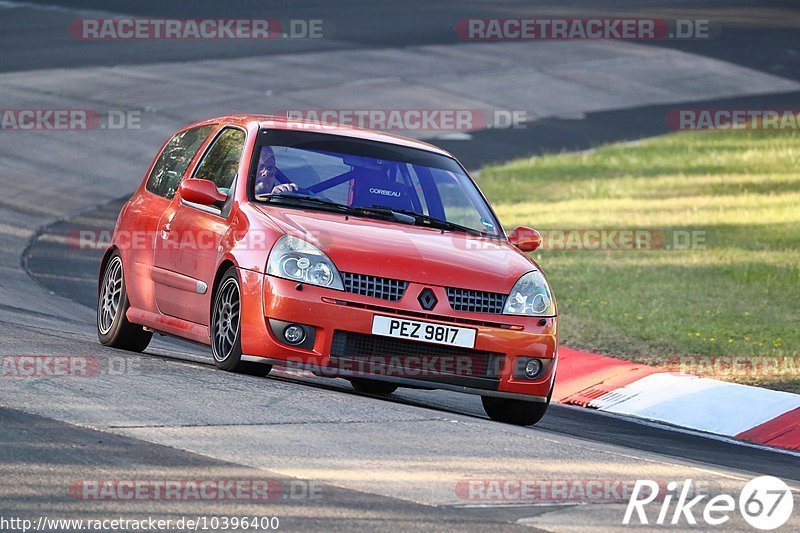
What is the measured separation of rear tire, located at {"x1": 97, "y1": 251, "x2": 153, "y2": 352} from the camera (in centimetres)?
1066

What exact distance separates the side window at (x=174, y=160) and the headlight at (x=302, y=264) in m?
1.84

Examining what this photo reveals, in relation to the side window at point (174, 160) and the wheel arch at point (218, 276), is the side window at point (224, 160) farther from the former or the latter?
the wheel arch at point (218, 276)

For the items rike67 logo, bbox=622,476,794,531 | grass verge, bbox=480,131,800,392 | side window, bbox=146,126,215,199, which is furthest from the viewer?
grass verge, bbox=480,131,800,392

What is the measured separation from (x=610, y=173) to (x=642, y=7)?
19.1 meters

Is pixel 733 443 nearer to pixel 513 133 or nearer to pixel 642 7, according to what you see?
pixel 513 133

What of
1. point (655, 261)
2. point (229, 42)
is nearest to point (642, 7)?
point (229, 42)

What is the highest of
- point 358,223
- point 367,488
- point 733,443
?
point 358,223

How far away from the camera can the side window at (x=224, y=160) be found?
394 inches

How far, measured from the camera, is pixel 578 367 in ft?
41.7

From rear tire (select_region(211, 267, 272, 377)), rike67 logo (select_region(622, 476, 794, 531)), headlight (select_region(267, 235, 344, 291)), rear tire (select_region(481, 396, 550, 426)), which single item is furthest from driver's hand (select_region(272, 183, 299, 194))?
rike67 logo (select_region(622, 476, 794, 531))

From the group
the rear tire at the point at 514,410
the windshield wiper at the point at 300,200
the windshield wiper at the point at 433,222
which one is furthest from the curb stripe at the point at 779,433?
the windshield wiper at the point at 300,200

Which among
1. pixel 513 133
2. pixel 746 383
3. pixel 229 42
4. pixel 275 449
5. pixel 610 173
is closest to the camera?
pixel 275 449

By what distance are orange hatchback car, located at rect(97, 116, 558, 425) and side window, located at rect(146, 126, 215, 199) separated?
0.07 ft

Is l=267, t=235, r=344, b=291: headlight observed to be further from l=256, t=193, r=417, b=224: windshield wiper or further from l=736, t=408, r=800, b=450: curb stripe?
l=736, t=408, r=800, b=450: curb stripe
